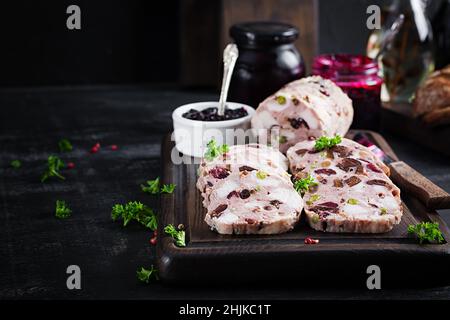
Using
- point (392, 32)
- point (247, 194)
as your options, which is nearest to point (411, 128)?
point (392, 32)

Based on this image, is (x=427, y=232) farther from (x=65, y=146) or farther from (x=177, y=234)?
(x=65, y=146)

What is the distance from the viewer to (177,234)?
2553 mm

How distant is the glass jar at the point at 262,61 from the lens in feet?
12.3

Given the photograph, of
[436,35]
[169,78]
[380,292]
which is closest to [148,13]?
[169,78]

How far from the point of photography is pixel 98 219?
2.98 metres

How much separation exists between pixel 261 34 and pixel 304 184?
46.8 inches

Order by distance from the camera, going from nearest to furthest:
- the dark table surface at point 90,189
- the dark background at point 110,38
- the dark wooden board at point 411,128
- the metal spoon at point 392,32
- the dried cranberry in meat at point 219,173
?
the dark table surface at point 90,189, the dried cranberry in meat at point 219,173, the dark wooden board at point 411,128, the metal spoon at point 392,32, the dark background at point 110,38

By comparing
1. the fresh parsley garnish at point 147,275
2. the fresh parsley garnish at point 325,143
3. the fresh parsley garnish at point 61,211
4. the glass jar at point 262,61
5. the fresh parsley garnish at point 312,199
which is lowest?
the fresh parsley garnish at point 147,275

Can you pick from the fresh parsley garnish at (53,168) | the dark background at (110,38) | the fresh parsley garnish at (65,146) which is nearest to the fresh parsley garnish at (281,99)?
the fresh parsley garnish at (53,168)

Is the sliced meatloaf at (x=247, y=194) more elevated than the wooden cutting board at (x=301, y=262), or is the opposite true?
the sliced meatloaf at (x=247, y=194)

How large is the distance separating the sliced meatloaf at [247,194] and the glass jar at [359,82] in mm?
966

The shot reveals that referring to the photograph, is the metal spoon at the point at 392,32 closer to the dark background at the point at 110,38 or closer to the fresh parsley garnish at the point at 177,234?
the dark background at the point at 110,38

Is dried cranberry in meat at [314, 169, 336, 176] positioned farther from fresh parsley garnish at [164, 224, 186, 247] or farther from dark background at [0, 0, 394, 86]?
dark background at [0, 0, 394, 86]

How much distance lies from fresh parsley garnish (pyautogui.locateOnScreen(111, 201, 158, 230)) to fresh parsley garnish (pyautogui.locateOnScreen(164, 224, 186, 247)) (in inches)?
11.4
